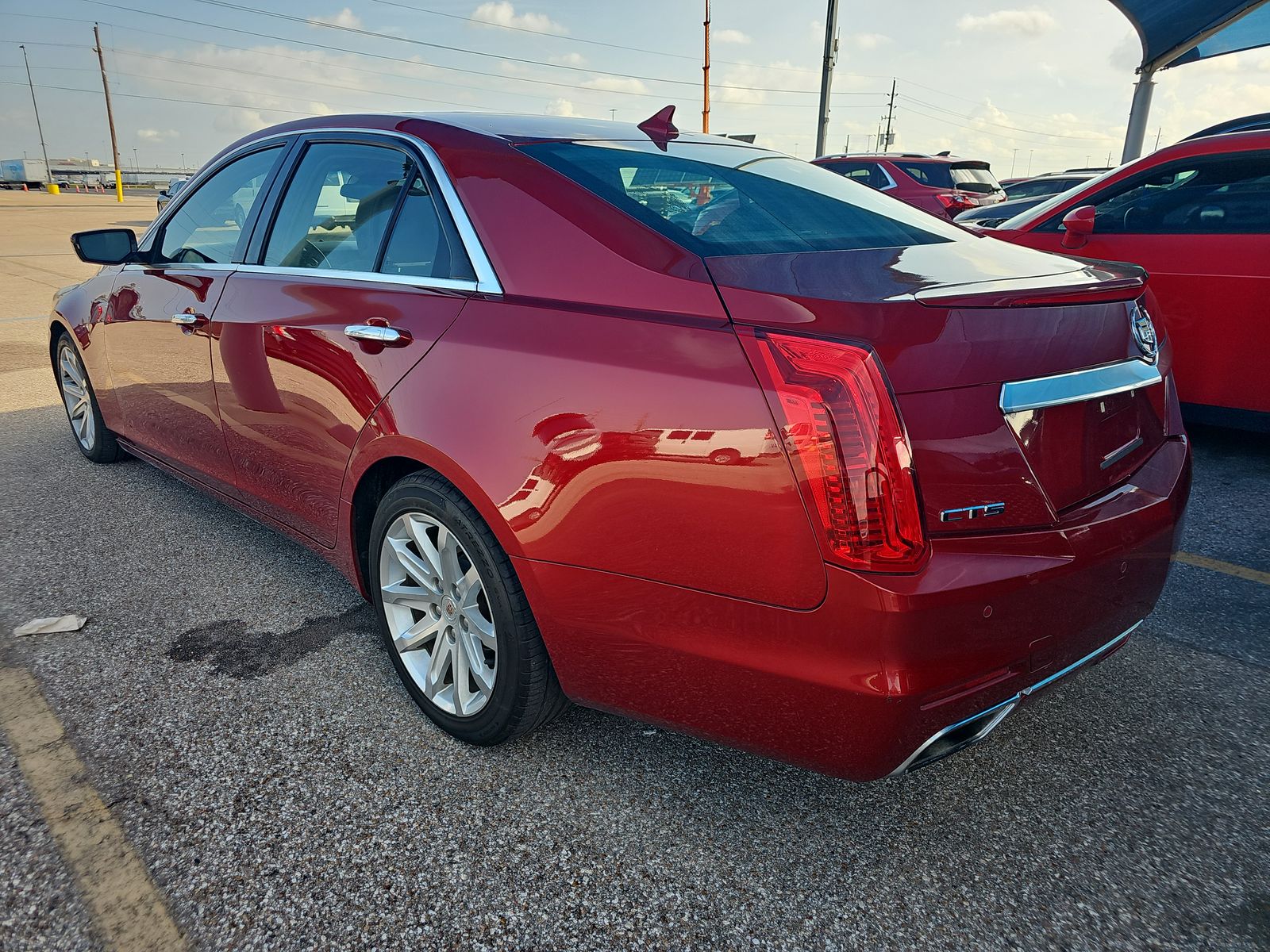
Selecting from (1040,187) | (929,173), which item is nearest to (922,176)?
(929,173)

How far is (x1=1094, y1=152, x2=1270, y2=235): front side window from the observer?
4.57 metres

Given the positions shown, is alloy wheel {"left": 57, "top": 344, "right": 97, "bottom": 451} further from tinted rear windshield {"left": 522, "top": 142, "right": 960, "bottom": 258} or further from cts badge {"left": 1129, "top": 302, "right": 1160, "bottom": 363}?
cts badge {"left": 1129, "top": 302, "right": 1160, "bottom": 363}

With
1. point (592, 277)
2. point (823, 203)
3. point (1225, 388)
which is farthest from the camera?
point (1225, 388)

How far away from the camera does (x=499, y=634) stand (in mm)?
2123

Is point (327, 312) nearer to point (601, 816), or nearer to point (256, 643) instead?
point (256, 643)

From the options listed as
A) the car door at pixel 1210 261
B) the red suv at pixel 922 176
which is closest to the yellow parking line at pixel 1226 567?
the car door at pixel 1210 261

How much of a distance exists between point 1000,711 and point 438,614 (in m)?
1.42

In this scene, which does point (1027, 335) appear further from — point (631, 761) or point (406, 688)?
point (406, 688)

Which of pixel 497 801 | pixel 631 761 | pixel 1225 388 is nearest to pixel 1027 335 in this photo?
pixel 631 761

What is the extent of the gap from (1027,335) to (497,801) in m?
1.62

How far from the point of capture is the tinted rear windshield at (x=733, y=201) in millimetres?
2035

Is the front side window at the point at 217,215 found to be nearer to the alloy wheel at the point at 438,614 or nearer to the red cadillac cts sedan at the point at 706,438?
the red cadillac cts sedan at the point at 706,438

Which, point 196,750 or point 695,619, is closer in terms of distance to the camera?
point 695,619

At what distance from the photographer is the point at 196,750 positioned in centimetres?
230
